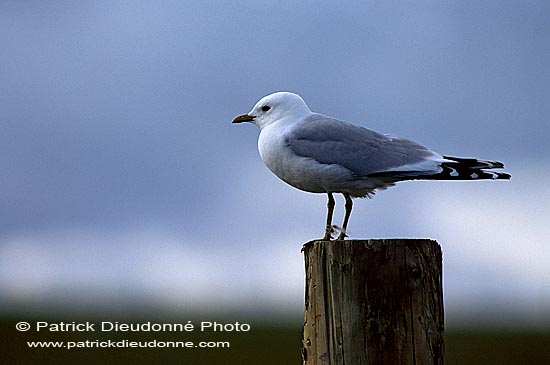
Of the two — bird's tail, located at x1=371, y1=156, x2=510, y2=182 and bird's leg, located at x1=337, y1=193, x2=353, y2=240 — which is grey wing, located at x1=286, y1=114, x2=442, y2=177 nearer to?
bird's tail, located at x1=371, y1=156, x2=510, y2=182

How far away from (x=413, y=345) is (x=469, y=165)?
229 cm

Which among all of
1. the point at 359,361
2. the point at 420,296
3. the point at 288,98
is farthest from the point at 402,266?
the point at 288,98

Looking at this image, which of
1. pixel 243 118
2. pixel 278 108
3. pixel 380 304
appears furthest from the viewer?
pixel 243 118

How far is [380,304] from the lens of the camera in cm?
393

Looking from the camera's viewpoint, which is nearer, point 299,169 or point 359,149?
point 299,169

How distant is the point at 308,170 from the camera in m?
6.12

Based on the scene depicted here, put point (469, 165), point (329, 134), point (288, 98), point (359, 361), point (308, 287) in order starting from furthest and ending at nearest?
1. point (288, 98)
2. point (329, 134)
3. point (469, 165)
4. point (308, 287)
5. point (359, 361)

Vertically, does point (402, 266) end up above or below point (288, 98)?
below

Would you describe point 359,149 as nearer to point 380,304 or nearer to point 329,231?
point 329,231

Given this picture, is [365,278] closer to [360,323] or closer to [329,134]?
[360,323]

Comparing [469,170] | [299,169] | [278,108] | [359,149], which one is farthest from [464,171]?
[278,108]

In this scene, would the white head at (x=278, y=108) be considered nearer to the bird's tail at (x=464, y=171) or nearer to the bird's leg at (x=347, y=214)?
the bird's leg at (x=347, y=214)

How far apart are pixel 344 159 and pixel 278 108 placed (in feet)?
3.36

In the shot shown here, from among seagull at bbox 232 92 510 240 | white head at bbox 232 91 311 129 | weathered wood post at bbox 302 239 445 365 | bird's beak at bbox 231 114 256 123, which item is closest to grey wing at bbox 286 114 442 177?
seagull at bbox 232 92 510 240
